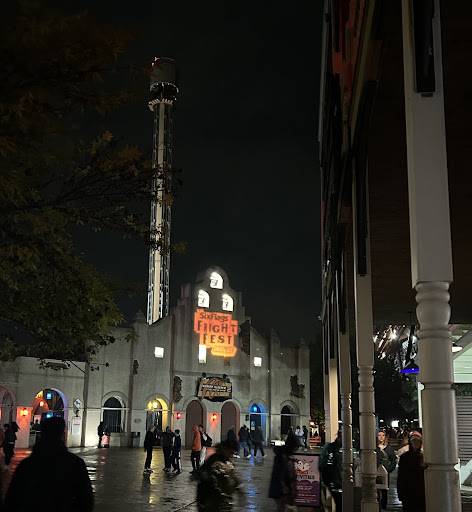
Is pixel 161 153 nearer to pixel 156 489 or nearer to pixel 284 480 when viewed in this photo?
pixel 156 489

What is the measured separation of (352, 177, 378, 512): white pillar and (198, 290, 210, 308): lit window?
3827 centimetres

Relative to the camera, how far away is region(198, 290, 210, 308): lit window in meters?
48.4

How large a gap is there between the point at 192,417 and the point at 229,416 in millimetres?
3339

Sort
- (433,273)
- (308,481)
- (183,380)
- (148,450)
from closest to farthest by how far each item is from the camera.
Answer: (433,273) → (308,481) → (148,450) → (183,380)

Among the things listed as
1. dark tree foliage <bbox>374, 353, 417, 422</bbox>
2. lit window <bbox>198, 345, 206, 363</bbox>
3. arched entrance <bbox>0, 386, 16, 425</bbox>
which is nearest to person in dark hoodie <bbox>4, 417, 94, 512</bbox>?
arched entrance <bbox>0, 386, 16, 425</bbox>

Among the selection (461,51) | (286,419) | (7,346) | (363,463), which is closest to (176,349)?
(286,419)

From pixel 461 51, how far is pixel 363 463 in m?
6.54

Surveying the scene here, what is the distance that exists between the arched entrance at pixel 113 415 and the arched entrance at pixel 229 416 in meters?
8.31

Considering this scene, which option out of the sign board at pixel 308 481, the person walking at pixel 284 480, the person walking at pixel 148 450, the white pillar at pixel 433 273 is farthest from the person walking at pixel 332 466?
the person walking at pixel 148 450

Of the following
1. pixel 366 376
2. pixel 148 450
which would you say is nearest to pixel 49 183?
pixel 366 376

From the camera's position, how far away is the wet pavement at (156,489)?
584 inches

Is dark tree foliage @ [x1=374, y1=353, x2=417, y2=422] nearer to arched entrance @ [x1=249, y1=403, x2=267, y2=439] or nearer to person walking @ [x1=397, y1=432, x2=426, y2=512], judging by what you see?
arched entrance @ [x1=249, y1=403, x2=267, y2=439]

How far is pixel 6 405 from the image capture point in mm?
37844

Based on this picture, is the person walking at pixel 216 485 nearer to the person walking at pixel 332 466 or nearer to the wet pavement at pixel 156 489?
the wet pavement at pixel 156 489
